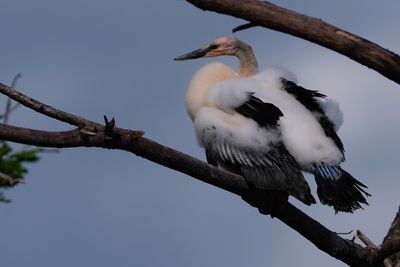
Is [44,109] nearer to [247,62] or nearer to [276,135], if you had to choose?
[276,135]

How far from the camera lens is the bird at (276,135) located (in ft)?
21.9

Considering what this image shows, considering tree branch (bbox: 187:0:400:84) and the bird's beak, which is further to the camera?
the bird's beak

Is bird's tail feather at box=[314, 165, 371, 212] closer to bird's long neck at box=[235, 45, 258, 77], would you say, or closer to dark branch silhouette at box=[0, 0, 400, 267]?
dark branch silhouette at box=[0, 0, 400, 267]

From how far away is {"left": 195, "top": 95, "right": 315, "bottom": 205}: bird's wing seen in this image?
262 inches

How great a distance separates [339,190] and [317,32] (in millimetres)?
2001

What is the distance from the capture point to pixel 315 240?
250 inches

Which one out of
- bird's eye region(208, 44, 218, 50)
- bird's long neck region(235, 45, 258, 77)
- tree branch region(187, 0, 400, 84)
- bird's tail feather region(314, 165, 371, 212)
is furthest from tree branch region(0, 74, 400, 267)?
bird's eye region(208, 44, 218, 50)

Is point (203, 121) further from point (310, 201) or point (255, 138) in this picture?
point (310, 201)

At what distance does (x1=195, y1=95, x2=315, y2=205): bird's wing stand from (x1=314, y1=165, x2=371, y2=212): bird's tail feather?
136 mm

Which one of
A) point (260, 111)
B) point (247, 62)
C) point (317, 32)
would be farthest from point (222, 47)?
point (317, 32)

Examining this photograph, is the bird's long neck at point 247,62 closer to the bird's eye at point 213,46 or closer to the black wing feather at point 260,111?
the bird's eye at point 213,46

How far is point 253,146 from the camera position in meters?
6.91

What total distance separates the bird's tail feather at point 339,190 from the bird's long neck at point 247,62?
1.69m

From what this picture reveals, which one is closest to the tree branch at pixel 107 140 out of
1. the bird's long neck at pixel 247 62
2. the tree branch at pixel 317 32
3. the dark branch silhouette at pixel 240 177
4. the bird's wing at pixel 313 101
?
the dark branch silhouette at pixel 240 177
